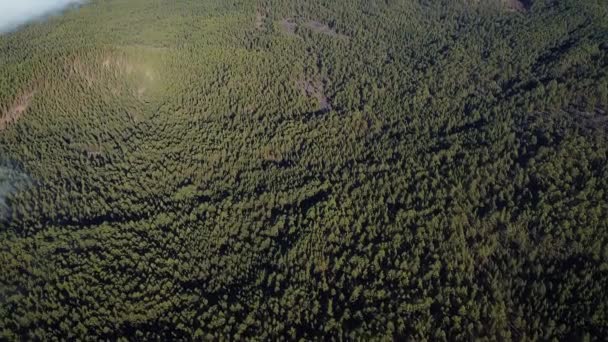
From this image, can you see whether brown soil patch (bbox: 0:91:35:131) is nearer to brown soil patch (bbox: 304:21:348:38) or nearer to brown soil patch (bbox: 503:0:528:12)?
brown soil patch (bbox: 304:21:348:38)

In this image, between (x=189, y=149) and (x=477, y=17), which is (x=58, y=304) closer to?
(x=189, y=149)

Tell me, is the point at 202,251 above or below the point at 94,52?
below

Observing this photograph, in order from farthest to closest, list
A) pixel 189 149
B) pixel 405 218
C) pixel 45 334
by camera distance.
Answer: pixel 189 149 → pixel 405 218 → pixel 45 334

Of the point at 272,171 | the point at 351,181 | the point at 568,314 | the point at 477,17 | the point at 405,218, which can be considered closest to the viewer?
the point at 568,314

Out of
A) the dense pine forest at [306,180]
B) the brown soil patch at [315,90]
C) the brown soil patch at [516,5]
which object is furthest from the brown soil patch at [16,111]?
the brown soil patch at [516,5]

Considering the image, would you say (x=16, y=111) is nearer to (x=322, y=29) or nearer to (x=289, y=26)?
(x=289, y=26)

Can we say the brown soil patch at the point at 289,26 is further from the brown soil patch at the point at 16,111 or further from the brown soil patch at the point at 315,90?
the brown soil patch at the point at 16,111

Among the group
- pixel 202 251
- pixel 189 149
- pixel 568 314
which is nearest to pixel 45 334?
pixel 202 251
